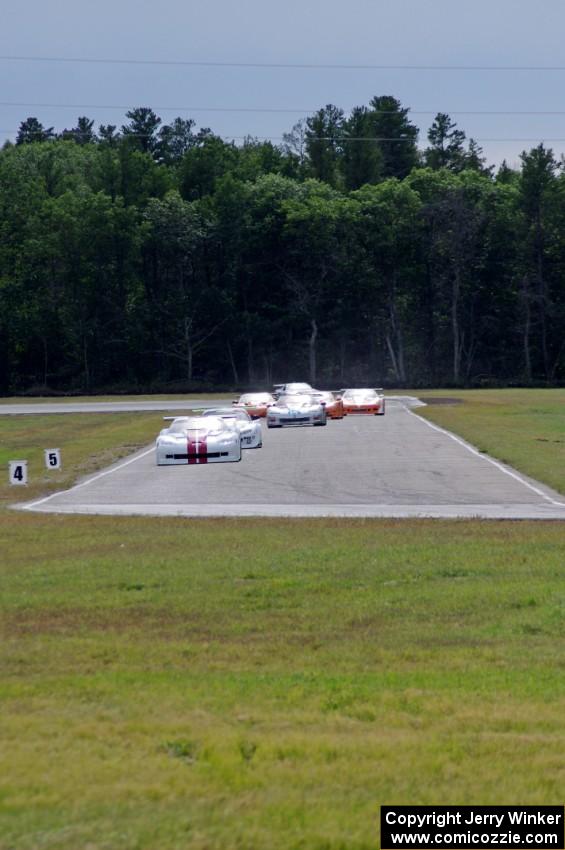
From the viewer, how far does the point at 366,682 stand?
766 cm

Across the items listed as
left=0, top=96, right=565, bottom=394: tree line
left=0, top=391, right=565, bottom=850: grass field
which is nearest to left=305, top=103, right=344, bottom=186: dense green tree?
left=0, top=96, right=565, bottom=394: tree line

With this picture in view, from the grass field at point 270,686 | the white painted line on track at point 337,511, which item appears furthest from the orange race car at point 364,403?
the grass field at point 270,686

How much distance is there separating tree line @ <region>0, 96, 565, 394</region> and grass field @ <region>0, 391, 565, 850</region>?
79.1m

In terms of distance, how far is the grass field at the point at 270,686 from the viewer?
210 inches

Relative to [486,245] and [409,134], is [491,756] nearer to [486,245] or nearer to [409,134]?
[486,245]

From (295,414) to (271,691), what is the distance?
34.4m

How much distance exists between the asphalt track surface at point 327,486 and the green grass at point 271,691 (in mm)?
4917

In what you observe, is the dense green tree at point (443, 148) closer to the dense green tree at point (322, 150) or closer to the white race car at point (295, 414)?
the dense green tree at point (322, 150)

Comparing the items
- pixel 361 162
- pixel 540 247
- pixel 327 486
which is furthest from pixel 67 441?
pixel 361 162

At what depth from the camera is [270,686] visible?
24.8ft

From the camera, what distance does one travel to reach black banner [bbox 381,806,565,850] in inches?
193

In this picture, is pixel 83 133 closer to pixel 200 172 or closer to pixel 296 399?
pixel 200 172

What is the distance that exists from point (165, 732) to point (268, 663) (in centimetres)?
193

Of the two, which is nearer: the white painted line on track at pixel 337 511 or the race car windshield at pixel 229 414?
the white painted line on track at pixel 337 511
